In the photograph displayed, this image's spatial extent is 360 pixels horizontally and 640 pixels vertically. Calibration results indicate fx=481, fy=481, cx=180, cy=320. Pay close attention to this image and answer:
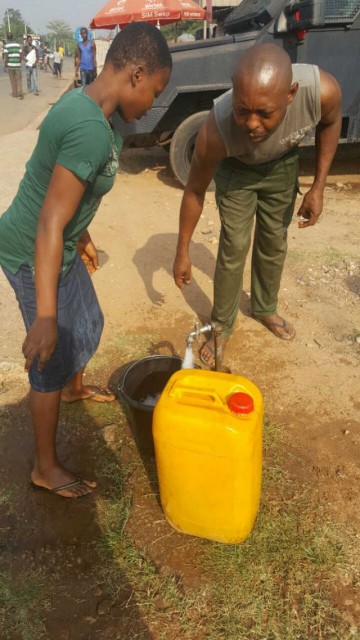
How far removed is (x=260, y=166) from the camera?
2529 millimetres

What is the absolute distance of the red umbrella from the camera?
1016cm

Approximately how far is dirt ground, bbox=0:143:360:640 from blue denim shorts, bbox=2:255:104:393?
60cm

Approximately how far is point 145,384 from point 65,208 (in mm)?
1118

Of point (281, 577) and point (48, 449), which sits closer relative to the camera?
point (281, 577)

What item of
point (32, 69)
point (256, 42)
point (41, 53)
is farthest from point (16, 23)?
point (256, 42)

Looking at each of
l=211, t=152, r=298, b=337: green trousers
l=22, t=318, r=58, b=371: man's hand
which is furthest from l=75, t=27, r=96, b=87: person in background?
l=22, t=318, r=58, b=371: man's hand

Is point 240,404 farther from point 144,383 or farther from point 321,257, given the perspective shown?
point 321,257

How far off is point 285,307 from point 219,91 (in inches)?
122

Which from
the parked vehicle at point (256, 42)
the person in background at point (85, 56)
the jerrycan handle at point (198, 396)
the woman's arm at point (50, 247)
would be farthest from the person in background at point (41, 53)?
the jerrycan handle at point (198, 396)

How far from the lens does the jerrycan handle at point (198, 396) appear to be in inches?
60.9

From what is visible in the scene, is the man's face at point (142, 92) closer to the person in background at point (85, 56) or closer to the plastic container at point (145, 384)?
the plastic container at point (145, 384)

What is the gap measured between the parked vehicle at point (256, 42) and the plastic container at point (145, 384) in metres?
3.58

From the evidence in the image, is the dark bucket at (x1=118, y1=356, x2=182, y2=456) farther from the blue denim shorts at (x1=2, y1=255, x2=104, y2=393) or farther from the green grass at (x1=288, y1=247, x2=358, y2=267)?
the green grass at (x1=288, y1=247, x2=358, y2=267)

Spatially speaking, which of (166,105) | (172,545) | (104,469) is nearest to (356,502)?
(172,545)
